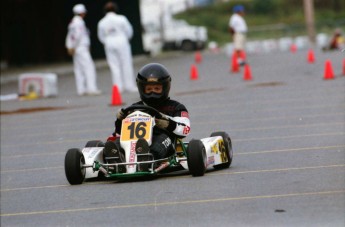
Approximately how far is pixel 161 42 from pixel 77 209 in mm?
55784

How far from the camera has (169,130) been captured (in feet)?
38.5

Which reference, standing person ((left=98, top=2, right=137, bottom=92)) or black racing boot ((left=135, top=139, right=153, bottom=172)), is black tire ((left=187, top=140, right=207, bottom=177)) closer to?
black racing boot ((left=135, top=139, right=153, bottom=172))

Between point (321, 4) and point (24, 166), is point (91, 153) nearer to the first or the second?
point (24, 166)

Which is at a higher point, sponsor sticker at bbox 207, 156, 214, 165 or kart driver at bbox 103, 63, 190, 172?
kart driver at bbox 103, 63, 190, 172

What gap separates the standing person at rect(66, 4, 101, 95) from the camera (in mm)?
26891

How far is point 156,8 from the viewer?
70688 mm

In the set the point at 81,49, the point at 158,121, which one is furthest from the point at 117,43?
the point at 158,121

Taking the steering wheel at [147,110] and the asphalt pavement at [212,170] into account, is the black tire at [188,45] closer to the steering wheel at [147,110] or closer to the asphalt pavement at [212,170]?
the asphalt pavement at [212,170]

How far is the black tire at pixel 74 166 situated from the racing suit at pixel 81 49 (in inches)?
608

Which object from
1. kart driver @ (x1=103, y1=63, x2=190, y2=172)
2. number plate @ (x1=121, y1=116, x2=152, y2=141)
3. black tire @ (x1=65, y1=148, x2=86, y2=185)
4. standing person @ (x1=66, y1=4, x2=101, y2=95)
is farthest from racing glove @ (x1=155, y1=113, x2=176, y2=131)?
standing person @ (x1=66, y1=4, x2=101, y2=95)

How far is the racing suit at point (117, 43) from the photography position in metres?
26.4

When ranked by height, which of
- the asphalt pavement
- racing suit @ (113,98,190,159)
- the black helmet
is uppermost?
the black helmet

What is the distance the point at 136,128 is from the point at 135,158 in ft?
1.25

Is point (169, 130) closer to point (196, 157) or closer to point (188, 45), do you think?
point (196, 157)
